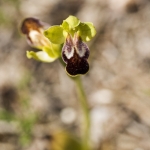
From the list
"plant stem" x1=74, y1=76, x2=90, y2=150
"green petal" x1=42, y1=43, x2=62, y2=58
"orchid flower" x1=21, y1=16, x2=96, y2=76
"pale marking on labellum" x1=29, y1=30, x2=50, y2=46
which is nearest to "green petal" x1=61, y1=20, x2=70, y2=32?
"orchid flower" x1=21, y1=16, x2=96, y2=76

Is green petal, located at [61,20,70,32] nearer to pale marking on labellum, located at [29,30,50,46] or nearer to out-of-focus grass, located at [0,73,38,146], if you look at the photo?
pale marking on labellum, located at [29,30,50,46]

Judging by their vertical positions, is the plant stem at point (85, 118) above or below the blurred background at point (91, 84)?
below

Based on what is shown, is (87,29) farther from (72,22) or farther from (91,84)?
(91,84)

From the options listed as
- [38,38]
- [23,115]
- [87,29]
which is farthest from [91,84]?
[87,29]

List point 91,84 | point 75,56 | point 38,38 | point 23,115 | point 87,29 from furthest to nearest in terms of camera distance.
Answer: point 91,84, point 23,115, point 38,38, point 87,29, point 75,56

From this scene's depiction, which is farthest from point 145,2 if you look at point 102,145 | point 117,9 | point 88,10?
point 102,145

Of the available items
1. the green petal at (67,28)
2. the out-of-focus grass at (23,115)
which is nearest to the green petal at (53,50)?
the green petal at (67,28)

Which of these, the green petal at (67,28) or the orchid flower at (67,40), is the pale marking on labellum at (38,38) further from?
the green petal at (67,28)
